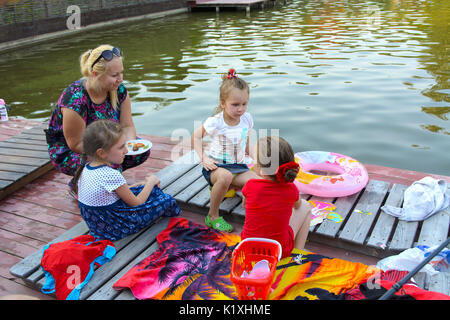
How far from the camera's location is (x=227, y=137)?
3.29 meters

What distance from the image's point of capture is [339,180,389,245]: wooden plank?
2770 millimetres

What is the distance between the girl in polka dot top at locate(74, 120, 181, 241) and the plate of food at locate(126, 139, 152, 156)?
21.1 inches

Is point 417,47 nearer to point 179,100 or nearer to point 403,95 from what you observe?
point 403,95

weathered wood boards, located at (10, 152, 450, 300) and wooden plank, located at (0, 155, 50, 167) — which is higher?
wooden plank, located at (0, 155, 50, 167)

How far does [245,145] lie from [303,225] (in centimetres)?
99

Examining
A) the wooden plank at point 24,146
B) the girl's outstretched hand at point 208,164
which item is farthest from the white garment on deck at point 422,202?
the wooden plank at point 24,146

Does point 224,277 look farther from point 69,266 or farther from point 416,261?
point 416,261

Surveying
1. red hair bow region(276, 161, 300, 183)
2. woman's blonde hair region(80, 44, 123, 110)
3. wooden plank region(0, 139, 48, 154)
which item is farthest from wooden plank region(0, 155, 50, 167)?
red hair bow region(276, 161, 300, 183)

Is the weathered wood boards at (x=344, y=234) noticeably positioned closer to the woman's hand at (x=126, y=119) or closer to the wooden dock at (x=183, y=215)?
the wooden dock at (x=183, y=215)

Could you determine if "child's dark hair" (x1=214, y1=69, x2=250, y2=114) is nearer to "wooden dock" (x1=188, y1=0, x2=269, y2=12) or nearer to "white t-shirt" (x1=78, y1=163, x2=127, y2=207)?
"white t-shirt" (x1=78, y1=163, x2=127, y2=207)

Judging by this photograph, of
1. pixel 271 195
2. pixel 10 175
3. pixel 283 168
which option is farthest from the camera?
pixel 10 175

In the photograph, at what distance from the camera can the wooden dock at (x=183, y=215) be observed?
8.77 feet

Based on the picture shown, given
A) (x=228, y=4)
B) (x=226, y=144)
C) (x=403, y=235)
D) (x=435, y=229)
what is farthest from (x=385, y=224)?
(x=228, y=4)

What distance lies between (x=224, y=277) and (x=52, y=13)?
1425cm
